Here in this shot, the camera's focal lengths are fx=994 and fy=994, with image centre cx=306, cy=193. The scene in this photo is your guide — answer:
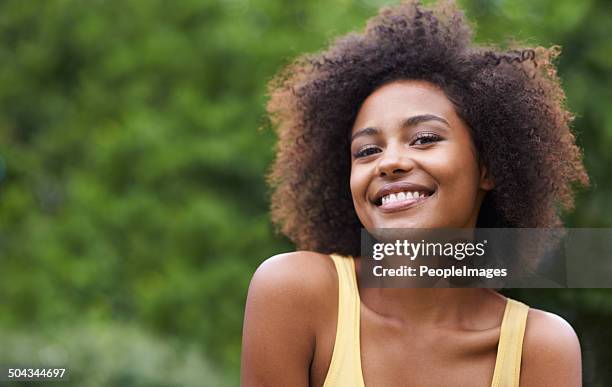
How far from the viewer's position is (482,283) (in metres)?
2.21

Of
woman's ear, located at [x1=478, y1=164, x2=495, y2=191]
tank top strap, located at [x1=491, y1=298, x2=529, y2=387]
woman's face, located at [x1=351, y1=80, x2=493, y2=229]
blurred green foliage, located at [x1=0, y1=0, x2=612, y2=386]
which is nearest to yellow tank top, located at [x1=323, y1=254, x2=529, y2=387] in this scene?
tank top strap, located at [x1=491, y1=298, x2=529, y2=387]

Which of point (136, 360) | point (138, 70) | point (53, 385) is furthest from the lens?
point (138, 70)

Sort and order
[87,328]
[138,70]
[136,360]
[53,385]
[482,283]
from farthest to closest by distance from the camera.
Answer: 1. [138,70]
2. [87,328]
3. [136,360]
4. [53,385]
5. [482,283]

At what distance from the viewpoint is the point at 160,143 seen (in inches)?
274

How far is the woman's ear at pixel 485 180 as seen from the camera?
220cm

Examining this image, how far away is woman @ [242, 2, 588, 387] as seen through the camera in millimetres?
2057

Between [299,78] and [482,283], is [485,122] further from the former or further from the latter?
[299,78]

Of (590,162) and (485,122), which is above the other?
(590,162)

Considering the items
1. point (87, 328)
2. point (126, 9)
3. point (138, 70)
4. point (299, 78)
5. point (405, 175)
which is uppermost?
point (126, 9)

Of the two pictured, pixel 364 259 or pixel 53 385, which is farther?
pixel 53 385

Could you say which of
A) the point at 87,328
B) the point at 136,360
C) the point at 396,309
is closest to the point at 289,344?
the point at 396,309

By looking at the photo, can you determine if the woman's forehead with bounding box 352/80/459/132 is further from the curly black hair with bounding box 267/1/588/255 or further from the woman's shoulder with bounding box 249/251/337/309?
the woman's shoulder with bounding box 249/251/337/309

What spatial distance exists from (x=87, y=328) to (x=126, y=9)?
10.1 feet

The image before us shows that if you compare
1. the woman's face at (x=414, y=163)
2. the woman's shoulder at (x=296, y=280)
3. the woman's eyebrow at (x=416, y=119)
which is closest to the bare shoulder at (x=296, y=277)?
the woman's shoulder at (x=296, y=280)
